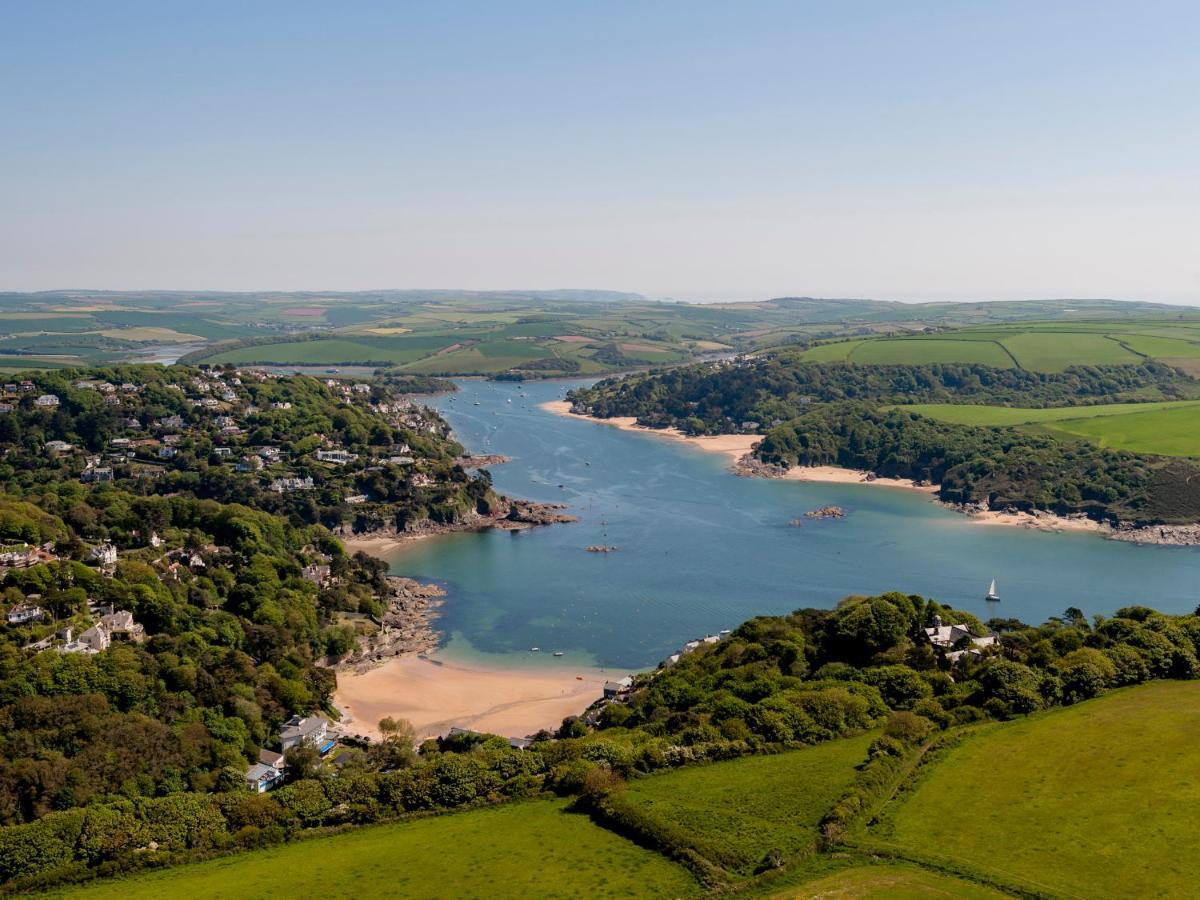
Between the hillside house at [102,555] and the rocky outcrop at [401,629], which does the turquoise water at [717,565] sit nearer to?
the rocky outcrop at [401,629]

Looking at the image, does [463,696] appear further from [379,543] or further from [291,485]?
[291,485]

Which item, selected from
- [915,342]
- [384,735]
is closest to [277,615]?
[384,735]

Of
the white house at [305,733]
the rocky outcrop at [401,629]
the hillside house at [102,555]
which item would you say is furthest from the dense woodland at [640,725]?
the rocky outcrop at [401,629]

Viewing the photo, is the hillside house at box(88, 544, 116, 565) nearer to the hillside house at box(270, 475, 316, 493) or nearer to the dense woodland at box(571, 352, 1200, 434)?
the hillside house at box(270, 475, 316, 493)

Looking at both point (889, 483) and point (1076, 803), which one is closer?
point (1076, 803)

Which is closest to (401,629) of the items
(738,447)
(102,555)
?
(102,555)
